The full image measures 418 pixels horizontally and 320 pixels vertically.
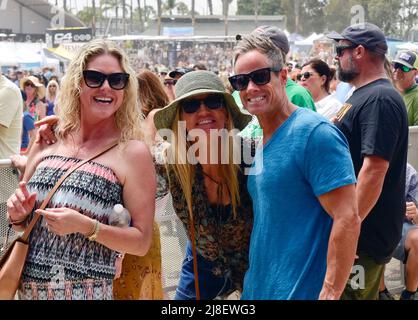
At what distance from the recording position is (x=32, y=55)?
30016 mm

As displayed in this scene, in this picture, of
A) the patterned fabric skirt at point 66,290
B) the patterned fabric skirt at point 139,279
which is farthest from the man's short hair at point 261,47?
the patterned fabric skirt at point 66,290

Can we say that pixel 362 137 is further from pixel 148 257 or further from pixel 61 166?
pixel 61 166

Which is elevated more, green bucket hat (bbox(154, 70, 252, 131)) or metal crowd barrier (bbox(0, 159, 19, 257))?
green bucket hat (bbox(154, 70, 252, 131))

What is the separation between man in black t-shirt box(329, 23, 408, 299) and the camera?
3.26 metres

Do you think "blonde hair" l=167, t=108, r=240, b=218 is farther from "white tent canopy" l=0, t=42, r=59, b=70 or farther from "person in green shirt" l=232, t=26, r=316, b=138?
"white tent canopy" l=0, t=42, r=59, b=70

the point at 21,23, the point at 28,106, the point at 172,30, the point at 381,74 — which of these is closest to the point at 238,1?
the point at 172,30

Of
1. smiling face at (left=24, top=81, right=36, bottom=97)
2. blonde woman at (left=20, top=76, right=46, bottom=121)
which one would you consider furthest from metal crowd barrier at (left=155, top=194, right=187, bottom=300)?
smiling face at (left=24, top=81, right=36, bottom=97)

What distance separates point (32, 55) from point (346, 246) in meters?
29.5

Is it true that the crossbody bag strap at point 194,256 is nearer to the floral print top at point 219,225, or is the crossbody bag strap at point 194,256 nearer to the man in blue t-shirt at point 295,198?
the floral print top at point 219,225

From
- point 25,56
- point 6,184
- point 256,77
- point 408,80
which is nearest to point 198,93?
point 256,77

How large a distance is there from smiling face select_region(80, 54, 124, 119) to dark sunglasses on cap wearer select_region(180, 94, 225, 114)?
0.95 ft

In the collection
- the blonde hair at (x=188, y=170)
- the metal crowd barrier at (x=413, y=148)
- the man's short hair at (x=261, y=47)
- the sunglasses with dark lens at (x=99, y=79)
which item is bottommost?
the metal crowd barrier at (x=413, y=148)

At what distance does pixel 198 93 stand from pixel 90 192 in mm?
614

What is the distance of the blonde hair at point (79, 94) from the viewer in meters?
2.72
